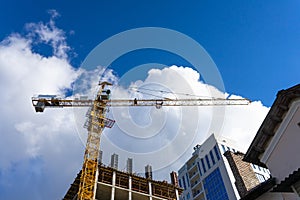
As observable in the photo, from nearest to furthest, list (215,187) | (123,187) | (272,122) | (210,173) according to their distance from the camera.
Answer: (272,122), (123,187), (215,187), (210,173)

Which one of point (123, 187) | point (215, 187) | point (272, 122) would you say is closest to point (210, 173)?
point (215, 187)

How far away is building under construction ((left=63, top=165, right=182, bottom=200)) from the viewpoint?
4825 cm

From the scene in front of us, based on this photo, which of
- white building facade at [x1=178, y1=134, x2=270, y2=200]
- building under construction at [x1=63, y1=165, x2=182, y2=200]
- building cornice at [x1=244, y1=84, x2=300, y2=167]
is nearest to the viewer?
building cornice at [x1=244, y1=84, x2=300, y2=167]

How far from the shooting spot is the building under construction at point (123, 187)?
48250 millimetres

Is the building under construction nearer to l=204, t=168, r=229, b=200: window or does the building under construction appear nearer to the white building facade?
l=204, t=168, r=229, b=200: window

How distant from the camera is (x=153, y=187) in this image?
54219 mm

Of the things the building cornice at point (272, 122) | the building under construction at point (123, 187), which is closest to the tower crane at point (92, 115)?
the building under construction at point (123, 187)

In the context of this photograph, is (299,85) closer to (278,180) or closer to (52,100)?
(278,180)

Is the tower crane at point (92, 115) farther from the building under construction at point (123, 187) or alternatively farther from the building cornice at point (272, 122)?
the building cornice at point (272, 122)

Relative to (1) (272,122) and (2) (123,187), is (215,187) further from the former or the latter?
(1) (272,122)

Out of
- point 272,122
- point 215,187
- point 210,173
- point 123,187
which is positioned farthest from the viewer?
point 210,173

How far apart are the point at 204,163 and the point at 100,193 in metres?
31.1

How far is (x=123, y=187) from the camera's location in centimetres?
4941

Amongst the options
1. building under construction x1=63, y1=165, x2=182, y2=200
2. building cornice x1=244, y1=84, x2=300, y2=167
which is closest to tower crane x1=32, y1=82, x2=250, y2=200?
building under construction x1=63, y1=165, x2=182, y2=200
